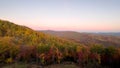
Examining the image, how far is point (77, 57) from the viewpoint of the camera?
172 ft

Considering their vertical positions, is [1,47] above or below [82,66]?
above

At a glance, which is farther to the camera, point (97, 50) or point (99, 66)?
point (97, 50)

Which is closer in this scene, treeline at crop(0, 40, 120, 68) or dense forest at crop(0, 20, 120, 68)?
dense forest at crop(0, 20, 120, 68)

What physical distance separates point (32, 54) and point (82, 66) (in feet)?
57.6

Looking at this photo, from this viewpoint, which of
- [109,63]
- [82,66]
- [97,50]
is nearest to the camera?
[82,66]

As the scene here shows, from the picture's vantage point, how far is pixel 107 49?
53781 mm

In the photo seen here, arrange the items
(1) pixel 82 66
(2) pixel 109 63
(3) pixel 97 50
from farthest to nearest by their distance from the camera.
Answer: (3) pixel 97 50 → (2) pixel 109 63 → (1) pixel 82 66

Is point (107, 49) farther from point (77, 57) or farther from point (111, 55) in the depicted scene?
point (77, 57)

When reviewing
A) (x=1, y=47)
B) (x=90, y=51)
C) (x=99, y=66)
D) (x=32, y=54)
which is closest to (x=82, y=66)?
(x=99, y=66)

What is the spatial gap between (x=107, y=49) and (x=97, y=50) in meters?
3.28

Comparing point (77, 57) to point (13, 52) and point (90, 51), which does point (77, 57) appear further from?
point (13, 52)

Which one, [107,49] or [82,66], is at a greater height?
[107,49]

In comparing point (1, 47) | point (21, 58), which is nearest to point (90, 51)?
point (21, 58)

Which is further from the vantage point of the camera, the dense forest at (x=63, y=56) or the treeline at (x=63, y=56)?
the treeline at (x=63, y=56)
